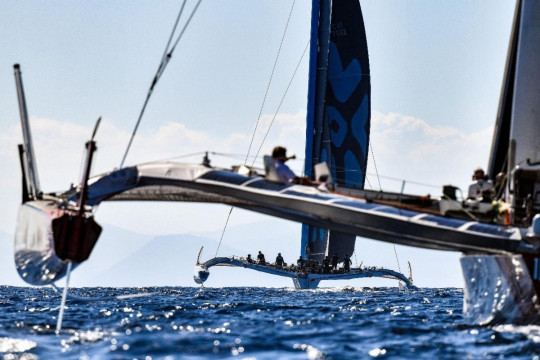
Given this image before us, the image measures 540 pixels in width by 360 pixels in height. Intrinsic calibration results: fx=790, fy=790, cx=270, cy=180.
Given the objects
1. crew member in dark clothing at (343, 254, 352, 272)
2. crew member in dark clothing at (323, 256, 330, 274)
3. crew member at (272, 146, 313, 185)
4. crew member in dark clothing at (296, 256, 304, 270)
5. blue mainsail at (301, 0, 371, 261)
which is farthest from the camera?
crew member in dark clothing at (343, 254, 352, 272)

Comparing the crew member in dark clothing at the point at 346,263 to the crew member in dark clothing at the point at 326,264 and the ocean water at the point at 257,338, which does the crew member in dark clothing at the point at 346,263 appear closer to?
the crew member in dark clothing at the point at 326,264

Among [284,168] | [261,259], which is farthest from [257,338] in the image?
[261,259]

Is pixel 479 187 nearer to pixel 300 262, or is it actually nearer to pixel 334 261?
pixel 334 261

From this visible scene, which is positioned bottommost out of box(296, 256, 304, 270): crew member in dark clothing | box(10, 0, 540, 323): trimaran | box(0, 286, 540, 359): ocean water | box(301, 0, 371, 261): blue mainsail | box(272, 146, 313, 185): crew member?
box(0, 286, 540, 359): ocean water

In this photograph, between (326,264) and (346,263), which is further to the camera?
(346,263)

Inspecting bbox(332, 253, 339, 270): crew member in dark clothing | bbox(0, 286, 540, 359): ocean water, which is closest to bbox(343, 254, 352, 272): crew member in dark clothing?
bbox(332, 253, 339, 270): crew member in dark clothing

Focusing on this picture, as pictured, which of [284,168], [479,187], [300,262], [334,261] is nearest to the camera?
[284,168]

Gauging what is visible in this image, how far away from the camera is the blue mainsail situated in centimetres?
3766

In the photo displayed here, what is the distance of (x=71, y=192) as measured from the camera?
12125 mm

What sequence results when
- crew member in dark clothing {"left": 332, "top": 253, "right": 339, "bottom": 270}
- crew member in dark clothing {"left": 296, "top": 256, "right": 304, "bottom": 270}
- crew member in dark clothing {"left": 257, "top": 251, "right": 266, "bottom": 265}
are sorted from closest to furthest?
crew member in dark clothing {"left": 332, "top": 253, "right": 339, "bottom": 270}
crew member in dark clothing {"left": 296, "top": 256, "right": 304, "bottom": 270}
crew member in dark clothing {"left": 257, "top": 251, "right": 266, "bottom": 265}

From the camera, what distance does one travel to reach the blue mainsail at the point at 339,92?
3766cm

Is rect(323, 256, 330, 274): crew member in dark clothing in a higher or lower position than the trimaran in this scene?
lower

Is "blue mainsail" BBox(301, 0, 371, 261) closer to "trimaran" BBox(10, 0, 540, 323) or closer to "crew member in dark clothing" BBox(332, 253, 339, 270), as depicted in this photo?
"crew member in dark clothing" BBox(332, 253, 339, 270)

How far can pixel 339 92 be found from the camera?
38.9 m
